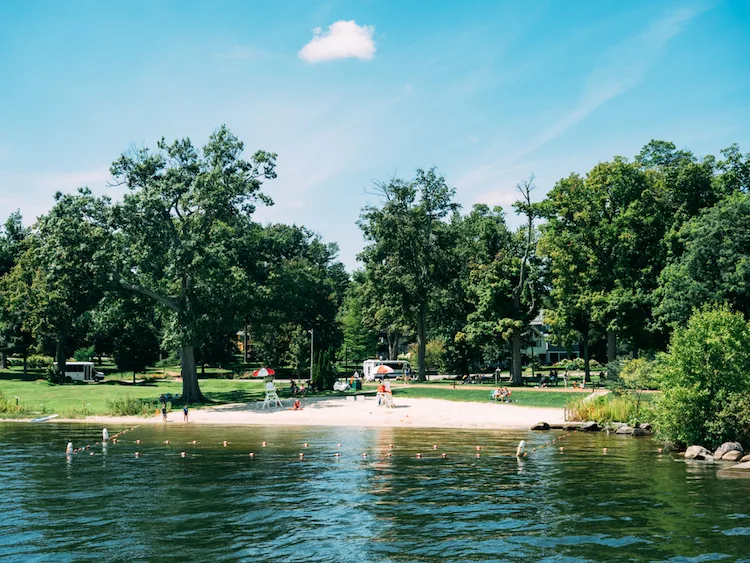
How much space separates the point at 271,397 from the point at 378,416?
40.5 feet

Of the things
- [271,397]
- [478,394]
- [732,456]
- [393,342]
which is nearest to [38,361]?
[271,397]

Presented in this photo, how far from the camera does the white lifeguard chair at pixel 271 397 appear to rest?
56.2m

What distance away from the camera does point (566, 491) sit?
82.1ft

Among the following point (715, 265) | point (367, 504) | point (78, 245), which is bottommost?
point (367, 504)

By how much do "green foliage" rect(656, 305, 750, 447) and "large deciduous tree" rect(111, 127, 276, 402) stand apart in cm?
3403

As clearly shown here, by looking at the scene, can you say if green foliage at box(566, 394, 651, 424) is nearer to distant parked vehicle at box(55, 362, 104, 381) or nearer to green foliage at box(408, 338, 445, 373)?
green foliage at box(408, 338, 445, 373)

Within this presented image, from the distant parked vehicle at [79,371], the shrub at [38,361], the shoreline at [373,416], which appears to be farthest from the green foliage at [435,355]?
the shrub at [38,361]

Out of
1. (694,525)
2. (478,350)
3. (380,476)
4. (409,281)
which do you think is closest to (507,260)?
(409,281)

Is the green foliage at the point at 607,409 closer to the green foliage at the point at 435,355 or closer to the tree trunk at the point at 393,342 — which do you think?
the green foliage at the point at 435,355

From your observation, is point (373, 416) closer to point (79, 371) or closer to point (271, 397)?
point (271, 397)

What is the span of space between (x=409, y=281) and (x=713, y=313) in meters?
43.2

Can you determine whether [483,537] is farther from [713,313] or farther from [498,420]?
[498,420]

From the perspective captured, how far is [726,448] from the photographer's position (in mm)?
31078

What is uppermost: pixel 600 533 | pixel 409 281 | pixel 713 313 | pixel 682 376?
pixel 409 281
